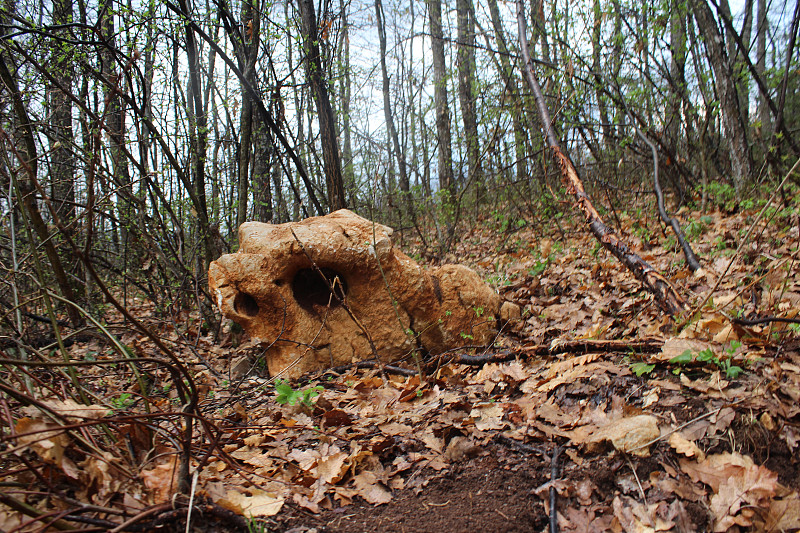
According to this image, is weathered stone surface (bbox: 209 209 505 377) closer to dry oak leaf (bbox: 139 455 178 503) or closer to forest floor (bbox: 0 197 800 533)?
forest floor (bbox: 0 197 800 533)

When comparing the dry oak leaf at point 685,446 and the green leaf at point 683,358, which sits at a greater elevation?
the green leaf at point 683,358

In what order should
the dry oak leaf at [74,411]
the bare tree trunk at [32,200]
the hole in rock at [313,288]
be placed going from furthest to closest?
the hole in rock at [313,288], the bare tree trunk at [32,200], the dry oak leaf at [74,411]

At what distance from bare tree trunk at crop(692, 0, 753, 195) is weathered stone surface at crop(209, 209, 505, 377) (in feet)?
14.7

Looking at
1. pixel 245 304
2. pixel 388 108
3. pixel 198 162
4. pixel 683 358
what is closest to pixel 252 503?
pixel 683 358

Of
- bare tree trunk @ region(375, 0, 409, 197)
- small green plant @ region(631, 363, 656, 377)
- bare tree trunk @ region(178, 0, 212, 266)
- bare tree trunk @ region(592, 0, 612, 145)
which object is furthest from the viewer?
bare tree trunk @ region(375, 0, 409, 197)

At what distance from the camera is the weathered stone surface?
4.23 m

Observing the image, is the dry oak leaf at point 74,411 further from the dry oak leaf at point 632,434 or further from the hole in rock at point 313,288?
the hole in rock at point 313,288

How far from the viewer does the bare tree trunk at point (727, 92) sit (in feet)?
20.5

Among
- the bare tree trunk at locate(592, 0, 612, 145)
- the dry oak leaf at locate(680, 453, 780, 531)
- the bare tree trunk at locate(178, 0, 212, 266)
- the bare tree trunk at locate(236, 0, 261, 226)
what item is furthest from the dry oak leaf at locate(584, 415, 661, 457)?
the bare tree trunk at locate(236, 0, 261, 226)

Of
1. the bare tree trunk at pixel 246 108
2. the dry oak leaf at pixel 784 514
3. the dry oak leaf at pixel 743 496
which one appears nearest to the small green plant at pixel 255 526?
the dry oak leaf at pixel 743 496

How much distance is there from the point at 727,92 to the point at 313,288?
20.8 ft

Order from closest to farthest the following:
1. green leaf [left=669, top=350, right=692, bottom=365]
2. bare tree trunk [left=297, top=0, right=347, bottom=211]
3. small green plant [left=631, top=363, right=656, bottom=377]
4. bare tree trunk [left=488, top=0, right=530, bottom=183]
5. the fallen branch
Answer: green leaf [left=669, top=350, right=692, bottom=365]
small green plant [left=631, top=363, right=656, bottom=377]
the fallen branch
bare tree trunk [left=297, top=0, right=347, bottom=211]
bare tree trunk [left=488, top=0, right=530, bottom=183]

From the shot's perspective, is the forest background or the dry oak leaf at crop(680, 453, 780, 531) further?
the forest background

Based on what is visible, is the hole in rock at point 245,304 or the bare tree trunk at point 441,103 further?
the bare tree trunk at point 441,103
